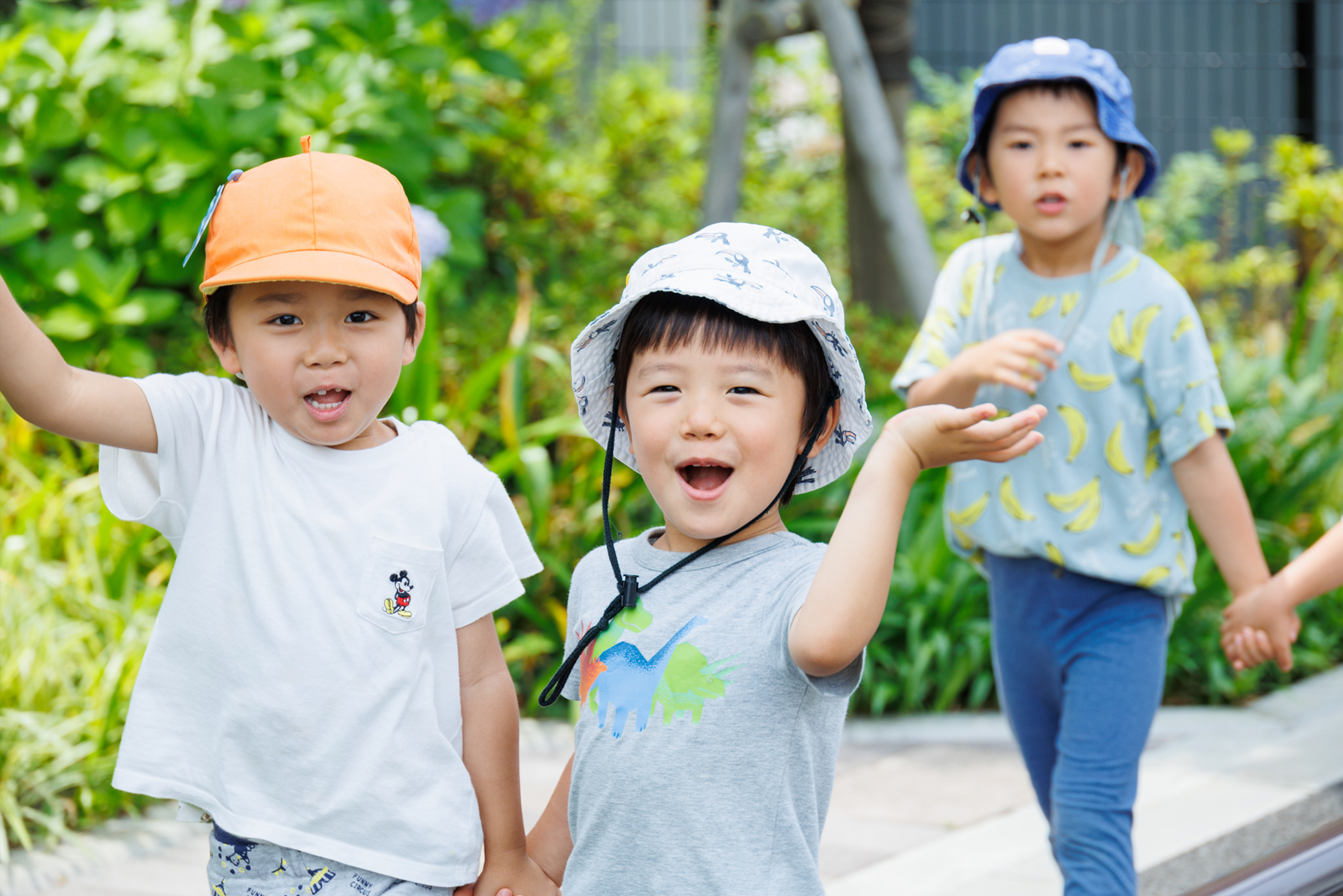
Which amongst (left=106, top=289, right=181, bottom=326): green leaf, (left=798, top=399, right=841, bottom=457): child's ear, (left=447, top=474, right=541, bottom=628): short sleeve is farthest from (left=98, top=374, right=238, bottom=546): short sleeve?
(left=106, top=289, right=181, bottom=326): green leaf

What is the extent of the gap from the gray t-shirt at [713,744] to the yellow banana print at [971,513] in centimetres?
116

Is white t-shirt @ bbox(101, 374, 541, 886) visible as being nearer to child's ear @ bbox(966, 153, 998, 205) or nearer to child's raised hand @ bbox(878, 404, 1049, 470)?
child's raised hand @ bbox(878, 404, 1049, 470)

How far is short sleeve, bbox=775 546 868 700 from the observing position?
4.81 ft

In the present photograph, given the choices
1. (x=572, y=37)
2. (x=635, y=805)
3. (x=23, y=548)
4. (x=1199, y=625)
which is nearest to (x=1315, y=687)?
(x=1199, y=625)

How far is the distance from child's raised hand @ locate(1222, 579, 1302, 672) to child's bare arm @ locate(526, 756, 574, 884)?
4.36 ft

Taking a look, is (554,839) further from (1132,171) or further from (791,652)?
(1132,171)

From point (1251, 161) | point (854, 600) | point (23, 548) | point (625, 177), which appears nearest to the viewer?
point (854, 600)

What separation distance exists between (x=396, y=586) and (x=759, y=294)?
0.59 meters

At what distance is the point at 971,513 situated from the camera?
269 cm

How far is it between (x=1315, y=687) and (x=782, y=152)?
5272 millimetres

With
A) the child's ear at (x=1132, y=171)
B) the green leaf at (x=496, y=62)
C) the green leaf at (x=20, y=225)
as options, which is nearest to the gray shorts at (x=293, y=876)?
the child's ear at (x=1132, y=171)

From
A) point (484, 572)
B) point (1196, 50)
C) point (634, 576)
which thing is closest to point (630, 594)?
point (634, 576)

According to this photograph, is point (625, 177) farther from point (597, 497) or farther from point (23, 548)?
point (23, 548)

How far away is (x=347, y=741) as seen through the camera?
5.39 feet
